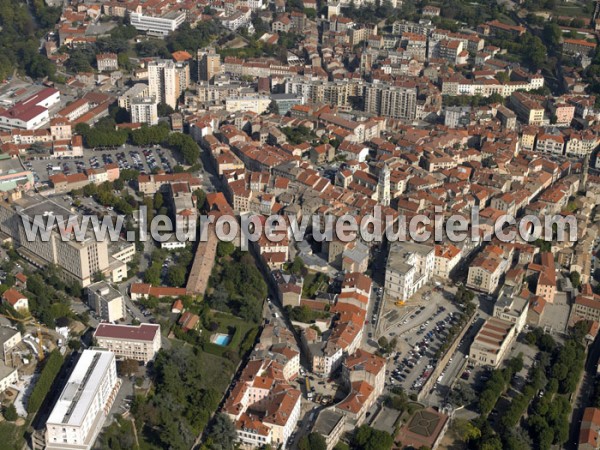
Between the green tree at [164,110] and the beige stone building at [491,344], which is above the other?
the green tree at [164,110]

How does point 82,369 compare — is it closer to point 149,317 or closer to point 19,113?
point 149,317

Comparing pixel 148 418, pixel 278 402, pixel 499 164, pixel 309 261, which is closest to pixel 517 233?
pixel 499 164

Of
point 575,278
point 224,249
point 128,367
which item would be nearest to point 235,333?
point 128,367

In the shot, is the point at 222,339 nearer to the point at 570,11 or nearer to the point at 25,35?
the point at 25,35

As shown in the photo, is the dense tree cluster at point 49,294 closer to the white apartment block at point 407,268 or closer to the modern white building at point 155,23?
the white apartment block at point 407,268

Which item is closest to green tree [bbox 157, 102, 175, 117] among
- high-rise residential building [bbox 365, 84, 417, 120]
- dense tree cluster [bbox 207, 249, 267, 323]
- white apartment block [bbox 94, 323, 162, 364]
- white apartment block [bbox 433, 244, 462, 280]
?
high-rise residential building [bbox 365, 84, 417, 120]

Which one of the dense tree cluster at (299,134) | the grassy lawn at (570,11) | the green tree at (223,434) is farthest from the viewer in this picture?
the grassy lawn at (570,11)

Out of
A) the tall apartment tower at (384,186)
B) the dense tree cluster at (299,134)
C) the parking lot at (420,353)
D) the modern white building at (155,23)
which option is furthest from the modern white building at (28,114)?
the parking lot at (420,353)
